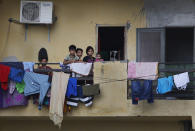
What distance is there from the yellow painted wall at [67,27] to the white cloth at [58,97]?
7.26ft

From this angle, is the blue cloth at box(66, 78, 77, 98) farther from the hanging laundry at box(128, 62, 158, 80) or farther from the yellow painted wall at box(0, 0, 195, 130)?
the yellow painted wall at box(0, 0, 195, 130)

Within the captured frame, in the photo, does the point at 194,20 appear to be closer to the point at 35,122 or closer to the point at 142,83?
the point at 142,83

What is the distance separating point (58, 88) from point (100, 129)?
232cm

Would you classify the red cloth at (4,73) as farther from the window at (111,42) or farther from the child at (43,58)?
the window at (111,42)

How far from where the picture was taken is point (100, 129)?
12023 millimetres

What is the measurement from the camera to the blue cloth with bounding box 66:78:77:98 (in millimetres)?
10430

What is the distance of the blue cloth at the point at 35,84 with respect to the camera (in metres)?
10.5

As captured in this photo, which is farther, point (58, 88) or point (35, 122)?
point (35, 122)

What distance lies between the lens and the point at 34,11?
12.4 metres

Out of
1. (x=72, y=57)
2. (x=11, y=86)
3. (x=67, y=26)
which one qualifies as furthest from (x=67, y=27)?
(x=11, y=86)

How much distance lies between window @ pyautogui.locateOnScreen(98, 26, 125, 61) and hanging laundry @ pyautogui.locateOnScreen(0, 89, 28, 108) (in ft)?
10.5

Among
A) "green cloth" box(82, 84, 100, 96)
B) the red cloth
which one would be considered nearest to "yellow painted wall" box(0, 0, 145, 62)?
the red cloth

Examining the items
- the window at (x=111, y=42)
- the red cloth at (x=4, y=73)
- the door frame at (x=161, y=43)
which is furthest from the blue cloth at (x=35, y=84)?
the door frame at (x=161, y=43)

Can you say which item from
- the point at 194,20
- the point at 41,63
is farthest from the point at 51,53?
the point at 194,20
